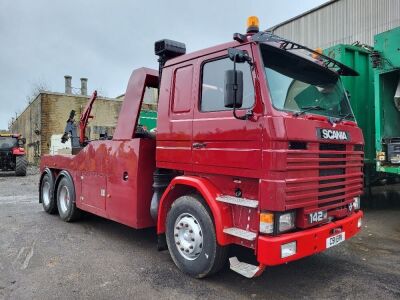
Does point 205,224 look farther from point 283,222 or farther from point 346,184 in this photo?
point 346,184

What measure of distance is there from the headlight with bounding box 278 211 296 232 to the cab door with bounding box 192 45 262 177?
1.66 ft

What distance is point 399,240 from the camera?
609 cm

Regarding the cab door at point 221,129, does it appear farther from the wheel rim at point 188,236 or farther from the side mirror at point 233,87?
the wheel rim at point 188,236

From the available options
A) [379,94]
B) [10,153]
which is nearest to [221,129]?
[379,94]

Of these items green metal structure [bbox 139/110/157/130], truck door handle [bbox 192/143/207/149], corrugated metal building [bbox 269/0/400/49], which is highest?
corrugated metal building [bbox 269/0/400/49]

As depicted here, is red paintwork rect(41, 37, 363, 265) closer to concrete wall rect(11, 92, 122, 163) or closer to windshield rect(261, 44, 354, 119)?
windshield rect(261, 44, 354, 119)

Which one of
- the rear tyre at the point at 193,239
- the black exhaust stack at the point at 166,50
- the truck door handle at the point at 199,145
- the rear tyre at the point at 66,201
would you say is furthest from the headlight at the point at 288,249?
the rear tyre at the point at 66,201

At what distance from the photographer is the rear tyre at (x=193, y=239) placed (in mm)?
4043

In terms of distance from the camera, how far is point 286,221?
3.71 meters

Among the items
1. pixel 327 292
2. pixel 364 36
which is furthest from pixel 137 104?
pixel 364 36

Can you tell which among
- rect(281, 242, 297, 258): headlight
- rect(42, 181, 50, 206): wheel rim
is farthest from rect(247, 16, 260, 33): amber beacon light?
rect(42, 181, 50, 206): wheel rim

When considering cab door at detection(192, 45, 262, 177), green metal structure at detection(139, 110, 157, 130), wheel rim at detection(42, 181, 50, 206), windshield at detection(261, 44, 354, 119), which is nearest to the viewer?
cab door at detection(192, 45, 262, 177)

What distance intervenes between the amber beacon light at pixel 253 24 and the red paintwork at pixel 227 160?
0.71 feet

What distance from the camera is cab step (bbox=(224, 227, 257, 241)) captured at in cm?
365
